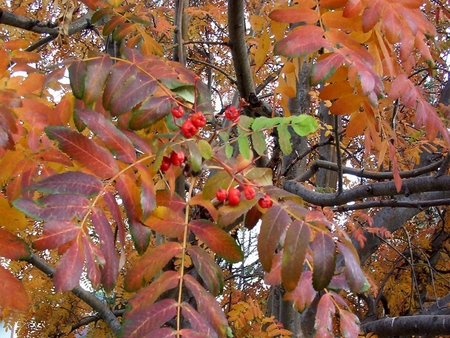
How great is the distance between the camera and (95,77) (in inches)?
36.0

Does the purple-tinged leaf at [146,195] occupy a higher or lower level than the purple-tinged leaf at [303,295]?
higher

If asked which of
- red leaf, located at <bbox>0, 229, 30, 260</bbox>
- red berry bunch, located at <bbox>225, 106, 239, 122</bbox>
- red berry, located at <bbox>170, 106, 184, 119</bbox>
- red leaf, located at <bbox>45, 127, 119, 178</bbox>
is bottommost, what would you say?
red leaf, located at <bbox>0, 229, 30, 260</bbox>

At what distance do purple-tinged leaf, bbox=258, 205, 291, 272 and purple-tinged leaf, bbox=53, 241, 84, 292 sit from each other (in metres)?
0.30

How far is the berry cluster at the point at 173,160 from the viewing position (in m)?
0.85

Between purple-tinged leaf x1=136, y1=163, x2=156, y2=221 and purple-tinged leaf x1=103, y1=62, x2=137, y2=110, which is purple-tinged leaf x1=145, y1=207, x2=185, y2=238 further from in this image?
purple-tinged leaf x1=103, y1=62, x2=137, y2=110

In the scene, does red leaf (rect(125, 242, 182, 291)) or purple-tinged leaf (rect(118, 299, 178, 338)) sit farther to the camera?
red leaf (rect(125, 242, 182, 291))

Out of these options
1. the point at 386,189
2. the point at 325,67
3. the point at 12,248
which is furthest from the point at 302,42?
the point at 386,189

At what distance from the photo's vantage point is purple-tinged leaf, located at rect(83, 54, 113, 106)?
2.95ft

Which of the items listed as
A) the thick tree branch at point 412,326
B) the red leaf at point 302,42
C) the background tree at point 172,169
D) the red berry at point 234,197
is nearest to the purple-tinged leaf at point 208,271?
the background tree at point 172,169

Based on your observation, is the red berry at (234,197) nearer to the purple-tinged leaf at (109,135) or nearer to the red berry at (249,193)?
the red berry at (249,193)

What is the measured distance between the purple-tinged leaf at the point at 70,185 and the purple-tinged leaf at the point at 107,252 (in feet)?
0.14

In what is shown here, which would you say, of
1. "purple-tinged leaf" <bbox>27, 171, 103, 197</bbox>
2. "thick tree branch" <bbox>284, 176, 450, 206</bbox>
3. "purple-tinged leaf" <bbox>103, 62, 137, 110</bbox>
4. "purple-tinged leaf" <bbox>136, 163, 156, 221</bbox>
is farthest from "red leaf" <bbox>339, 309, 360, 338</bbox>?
"thick tree branch" <bbox>284, 176, 450, 206</bbox>

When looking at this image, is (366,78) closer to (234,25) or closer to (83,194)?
(83,194)

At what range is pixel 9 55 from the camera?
1.05 meters
